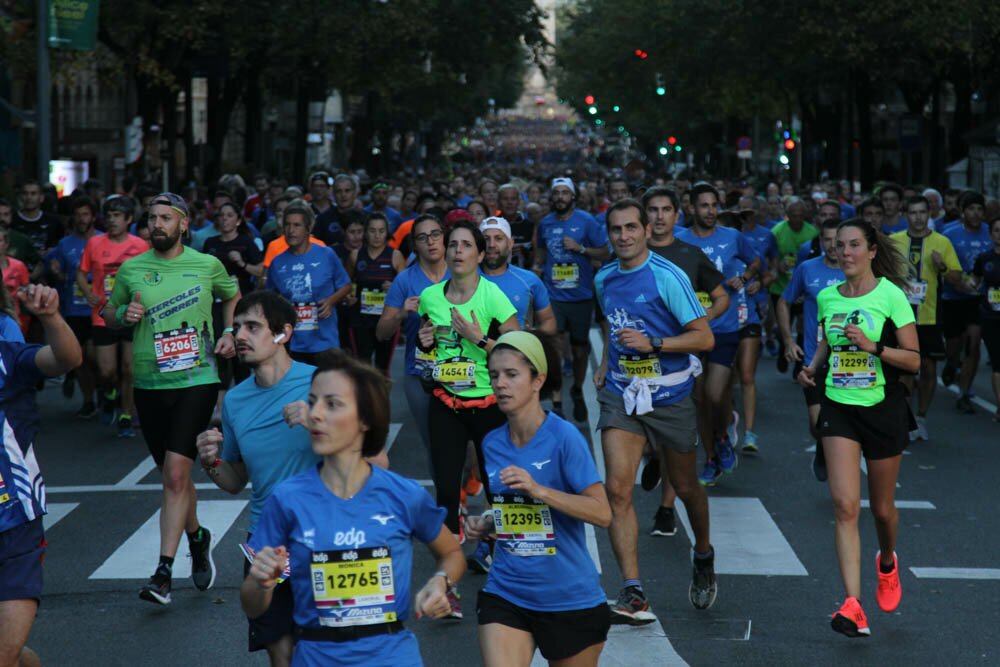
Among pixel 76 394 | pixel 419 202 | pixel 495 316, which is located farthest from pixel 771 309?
pixel 495 316

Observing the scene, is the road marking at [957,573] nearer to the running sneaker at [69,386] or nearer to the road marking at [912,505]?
the road marking at [912,505]

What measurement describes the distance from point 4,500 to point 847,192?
2517cm

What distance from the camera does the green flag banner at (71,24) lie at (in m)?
23.9

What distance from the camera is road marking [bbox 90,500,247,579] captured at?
9195 millimetres

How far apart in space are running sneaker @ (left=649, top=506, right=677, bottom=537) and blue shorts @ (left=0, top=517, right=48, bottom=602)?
4.87 meters

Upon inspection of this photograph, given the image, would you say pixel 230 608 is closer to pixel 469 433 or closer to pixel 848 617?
pixel 469 433

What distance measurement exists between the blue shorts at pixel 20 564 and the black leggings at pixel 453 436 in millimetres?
3084

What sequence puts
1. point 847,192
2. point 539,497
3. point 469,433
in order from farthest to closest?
1. point 847,192
2. point 469,433
3. point 539,497

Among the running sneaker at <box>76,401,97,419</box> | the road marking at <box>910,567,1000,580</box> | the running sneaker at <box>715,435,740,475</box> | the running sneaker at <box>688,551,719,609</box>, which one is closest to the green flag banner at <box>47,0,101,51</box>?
the running sneaker at <box>76,401,97,419</box>

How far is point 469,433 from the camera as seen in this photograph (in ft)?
28.7

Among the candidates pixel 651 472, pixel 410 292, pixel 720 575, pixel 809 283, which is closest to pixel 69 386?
pixel 410 292

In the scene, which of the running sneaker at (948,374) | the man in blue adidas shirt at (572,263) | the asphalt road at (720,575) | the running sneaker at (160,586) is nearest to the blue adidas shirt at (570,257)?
the man in blue adidas shirt at (572,263)

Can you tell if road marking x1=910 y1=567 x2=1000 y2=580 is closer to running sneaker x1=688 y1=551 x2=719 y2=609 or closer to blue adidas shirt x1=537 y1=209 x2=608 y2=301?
running sneaker x1=688 y1=551 x2=719 y2=609

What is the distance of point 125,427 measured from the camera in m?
14.2
